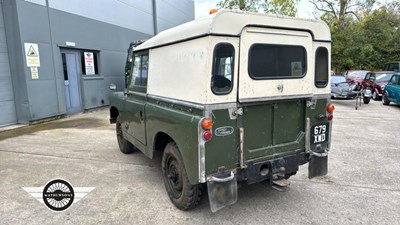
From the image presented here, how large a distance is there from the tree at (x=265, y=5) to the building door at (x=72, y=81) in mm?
13231

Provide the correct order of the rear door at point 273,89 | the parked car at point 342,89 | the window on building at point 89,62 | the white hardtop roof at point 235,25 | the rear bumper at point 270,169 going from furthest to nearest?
1. the parked car at point 342,89
2. the window on building at point 89,62
3. the rear bumper at point 270,169
4. the rear door at point 273,89
5. the white hardtop roof at point 235,25

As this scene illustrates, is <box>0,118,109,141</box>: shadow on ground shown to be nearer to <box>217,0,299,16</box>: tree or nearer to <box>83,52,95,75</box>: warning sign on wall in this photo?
<box>83,52,95,75</box>: warning sign on wall

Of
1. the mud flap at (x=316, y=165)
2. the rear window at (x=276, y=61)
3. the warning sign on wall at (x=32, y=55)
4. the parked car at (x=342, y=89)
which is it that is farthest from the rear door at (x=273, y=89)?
the parked car at (x=342, y=89)

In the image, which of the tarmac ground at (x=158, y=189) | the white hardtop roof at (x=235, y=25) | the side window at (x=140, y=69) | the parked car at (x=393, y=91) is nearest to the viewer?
the white hardtop roof at (x=235, y=25)

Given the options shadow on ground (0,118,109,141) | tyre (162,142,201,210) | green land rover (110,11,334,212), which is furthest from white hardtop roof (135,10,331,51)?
shadow on ground (0,118,109,141)

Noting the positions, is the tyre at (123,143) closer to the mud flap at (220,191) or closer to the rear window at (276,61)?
the mud flap at (220,191)

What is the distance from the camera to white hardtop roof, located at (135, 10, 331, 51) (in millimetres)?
2754

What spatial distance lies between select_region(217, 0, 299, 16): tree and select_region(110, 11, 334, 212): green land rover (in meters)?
17.7

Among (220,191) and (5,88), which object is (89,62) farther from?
(220,191)

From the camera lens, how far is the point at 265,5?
21594 mm

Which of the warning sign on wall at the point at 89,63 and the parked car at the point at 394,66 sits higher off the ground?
the warning sign on wall at the point at 89,63

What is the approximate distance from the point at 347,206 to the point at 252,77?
203 cm

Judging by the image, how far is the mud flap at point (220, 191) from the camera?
9.51 feet

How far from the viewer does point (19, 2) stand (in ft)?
27.0
